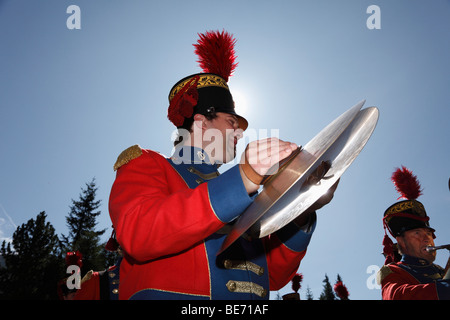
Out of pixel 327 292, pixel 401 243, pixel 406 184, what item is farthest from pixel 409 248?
pixel 327 292

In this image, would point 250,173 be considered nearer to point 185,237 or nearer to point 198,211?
point 198,211

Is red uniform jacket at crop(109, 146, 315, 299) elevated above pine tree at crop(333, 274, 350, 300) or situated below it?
above

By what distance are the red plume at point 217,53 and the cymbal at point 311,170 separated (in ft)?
6.64

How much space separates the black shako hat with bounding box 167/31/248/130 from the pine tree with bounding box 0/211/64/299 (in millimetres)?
27831

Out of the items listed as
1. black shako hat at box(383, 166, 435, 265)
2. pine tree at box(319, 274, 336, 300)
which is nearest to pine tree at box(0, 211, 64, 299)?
black shako hat at box(383, 166, 435, 265)

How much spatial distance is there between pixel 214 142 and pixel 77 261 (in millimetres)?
8742

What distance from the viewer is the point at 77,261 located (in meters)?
9.26

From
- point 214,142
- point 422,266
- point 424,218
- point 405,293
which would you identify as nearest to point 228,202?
point 214,142

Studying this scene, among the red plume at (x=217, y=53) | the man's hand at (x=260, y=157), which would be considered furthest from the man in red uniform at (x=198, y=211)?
the red plume at (x=217, y=53)

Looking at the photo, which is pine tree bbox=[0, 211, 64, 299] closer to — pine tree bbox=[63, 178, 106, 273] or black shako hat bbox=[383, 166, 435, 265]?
pine tree bbox=[63, 178, 106, 273]

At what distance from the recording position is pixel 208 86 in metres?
2.84

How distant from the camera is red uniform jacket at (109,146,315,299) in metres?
1.35

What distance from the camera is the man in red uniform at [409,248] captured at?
4.69 meters
